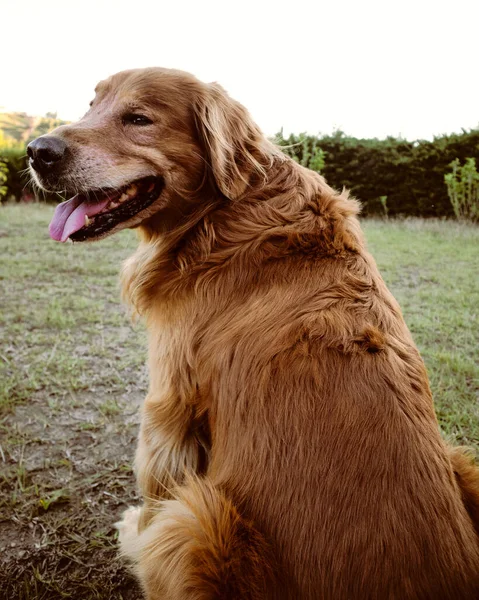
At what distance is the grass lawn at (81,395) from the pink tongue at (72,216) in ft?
4.14

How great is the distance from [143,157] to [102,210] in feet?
0.88

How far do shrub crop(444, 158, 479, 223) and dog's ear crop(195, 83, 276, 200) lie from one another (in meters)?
7.74

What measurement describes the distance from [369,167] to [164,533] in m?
10.7

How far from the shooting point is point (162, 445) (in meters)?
1.71

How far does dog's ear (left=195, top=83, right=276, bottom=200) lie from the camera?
1800mm

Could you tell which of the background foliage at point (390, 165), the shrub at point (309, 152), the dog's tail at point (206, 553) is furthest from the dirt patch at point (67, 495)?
the shrub at point (309, 152)

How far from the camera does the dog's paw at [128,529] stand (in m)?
1.80

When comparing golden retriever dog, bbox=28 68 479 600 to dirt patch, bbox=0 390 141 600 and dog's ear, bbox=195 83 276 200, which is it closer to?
dog's ear, bbox=195 83 276 200

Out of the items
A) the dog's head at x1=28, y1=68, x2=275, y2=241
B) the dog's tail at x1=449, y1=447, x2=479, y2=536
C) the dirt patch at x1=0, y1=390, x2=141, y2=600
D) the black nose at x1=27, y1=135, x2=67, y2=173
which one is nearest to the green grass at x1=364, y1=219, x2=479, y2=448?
the dog's tail at x1=449, y1=447, x2=479, y2=536

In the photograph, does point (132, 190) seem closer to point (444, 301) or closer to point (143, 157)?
point (143, 157)

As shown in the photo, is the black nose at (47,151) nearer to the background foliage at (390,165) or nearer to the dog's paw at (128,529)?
the dog's paw at (128,529)

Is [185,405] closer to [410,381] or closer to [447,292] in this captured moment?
[410,381]

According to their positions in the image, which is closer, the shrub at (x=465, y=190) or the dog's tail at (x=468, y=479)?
the dog's tail at (x=468, y=479)

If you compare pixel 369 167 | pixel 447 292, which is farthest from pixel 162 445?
pixel 369 167
